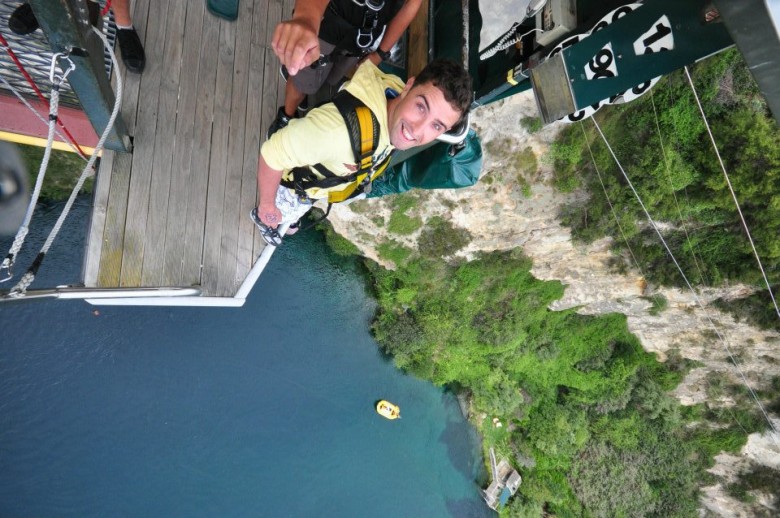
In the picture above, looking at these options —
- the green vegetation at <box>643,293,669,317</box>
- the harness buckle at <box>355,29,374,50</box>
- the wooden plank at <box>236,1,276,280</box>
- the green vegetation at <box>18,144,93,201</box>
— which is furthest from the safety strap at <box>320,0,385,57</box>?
the green vegetation at <box>643,293,669,317</box>

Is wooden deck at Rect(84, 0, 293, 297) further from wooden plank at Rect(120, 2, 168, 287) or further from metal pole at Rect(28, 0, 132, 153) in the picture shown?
metal pole at Rect(28, 0, 132, 153)

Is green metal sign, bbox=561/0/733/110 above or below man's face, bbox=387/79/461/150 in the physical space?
above

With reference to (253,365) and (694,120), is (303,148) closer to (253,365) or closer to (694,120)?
(694,120)

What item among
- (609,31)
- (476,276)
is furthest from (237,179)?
(476,276)

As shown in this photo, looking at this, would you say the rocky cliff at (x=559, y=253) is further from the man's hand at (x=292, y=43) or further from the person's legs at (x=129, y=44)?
the man's hand at (x=292, y=43)

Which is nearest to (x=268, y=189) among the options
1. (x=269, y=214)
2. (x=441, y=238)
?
(x=269, y=214)

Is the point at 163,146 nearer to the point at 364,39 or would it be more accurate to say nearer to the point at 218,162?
the point at 218,162
